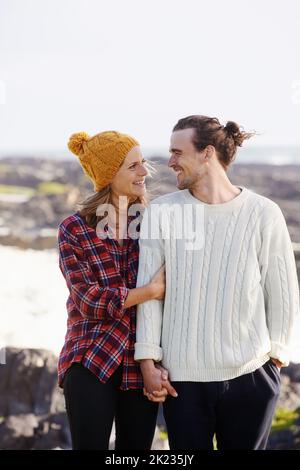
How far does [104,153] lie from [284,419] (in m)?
4.67

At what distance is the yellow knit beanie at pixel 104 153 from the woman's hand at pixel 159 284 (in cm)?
52

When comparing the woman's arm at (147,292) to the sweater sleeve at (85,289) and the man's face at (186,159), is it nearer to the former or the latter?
the sweater sleeve at (85,289)

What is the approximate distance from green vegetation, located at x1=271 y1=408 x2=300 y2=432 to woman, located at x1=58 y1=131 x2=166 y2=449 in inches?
150

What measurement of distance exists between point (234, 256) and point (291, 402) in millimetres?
5240

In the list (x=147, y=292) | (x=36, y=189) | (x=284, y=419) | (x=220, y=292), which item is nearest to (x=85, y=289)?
(x=147, y=292)

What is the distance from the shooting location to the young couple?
10.0 ft

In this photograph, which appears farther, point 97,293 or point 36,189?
point 36,189

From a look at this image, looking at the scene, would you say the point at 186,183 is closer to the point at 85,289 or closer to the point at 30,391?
the point at 85,289

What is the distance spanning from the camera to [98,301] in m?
3.11

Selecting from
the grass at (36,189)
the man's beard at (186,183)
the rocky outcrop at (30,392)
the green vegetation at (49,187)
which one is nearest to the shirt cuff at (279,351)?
the man's beard at (186,183)

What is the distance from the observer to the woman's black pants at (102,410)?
3.09 m

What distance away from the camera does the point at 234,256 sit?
10.2ft
